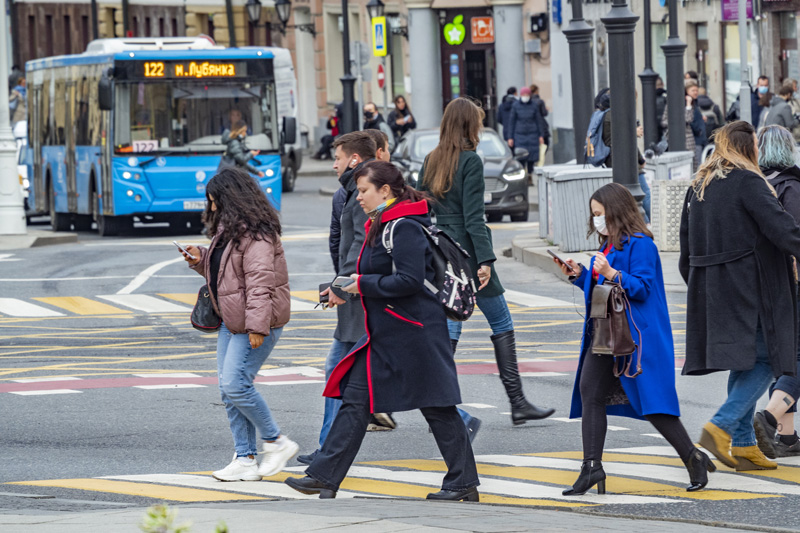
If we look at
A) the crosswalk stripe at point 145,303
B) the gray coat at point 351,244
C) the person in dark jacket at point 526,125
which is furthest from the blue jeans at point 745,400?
the person in dark jacket at point 526,125

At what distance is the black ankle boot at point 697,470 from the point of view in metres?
6.98

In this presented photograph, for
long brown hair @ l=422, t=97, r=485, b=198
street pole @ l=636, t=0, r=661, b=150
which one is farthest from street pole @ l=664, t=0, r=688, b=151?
long brown hair @ l=422, t=97, r=485, b=198

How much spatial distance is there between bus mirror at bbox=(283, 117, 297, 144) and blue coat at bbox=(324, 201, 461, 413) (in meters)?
17.2

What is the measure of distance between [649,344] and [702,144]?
1946 centimetres

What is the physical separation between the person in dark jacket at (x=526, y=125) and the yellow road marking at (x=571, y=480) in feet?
80.6

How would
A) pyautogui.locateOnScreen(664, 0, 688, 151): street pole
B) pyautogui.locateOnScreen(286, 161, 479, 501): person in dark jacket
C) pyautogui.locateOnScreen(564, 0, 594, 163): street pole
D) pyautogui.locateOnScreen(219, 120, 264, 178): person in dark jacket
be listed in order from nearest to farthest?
pyautogui.locateOnScreen(286, 161, 479, 501): person in dark jacket
pyautogui.locateOnScreen(564, 0, 594, 163): street pole
pyautogui.locateOnScreen(664, 0, 688, 151): street pole
pyautogui.locateOnScreen(219, 120, 264, 178): person in dark jacket

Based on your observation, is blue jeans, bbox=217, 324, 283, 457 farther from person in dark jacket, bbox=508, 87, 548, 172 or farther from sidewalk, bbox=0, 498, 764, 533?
person in dark jacket, bbox=508, 87, 548, 172

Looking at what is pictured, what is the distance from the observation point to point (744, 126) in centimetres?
753

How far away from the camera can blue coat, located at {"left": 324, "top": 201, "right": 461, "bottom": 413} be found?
6.73 metres

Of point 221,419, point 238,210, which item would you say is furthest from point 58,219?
point 238,210

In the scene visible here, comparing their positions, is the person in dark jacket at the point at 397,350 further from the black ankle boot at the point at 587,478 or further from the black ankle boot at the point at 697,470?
the black ankle boot at the point at 697,470

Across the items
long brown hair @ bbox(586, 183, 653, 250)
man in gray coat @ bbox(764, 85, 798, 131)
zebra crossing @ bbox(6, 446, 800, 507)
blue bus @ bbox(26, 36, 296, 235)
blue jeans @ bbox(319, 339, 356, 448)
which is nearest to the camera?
zebra crossing @ bbox(6, 446, 800, 507)

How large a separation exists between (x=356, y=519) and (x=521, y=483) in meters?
1.61

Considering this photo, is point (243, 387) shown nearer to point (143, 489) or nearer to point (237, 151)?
point (143, 489)
